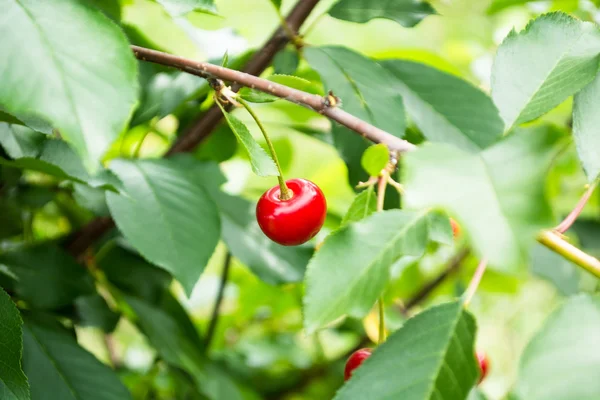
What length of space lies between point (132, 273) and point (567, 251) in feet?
2.14

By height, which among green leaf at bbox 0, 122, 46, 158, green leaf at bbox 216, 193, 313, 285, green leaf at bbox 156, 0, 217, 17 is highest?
green leaf at bbox 156, 0, 217, 17

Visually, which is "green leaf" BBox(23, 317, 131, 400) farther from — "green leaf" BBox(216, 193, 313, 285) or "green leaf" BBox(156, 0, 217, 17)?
"green leaf" BBox(156, 0, 217, 17)

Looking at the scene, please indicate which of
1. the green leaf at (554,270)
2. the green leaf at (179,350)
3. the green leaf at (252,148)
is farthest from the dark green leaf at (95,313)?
the green leaf at (554,270)

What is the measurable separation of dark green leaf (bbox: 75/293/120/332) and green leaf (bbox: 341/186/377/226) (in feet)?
1.48

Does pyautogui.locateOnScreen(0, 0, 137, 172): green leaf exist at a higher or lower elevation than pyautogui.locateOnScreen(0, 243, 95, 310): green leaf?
higher

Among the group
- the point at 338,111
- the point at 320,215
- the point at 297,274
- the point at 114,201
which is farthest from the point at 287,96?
the point at 297,274

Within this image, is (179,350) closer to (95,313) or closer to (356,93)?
(95,313)

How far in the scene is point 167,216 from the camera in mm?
667

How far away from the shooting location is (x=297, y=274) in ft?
2.86

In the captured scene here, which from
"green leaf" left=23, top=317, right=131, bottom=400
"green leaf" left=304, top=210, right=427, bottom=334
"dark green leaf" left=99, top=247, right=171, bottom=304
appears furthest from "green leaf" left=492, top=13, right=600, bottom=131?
"dark green leaf" left=99, top=247, right=171, bottom=304

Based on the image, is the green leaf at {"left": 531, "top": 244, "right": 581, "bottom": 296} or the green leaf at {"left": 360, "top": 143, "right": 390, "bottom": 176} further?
the green leaf at {"left": 531, "top": 244, "right": 581, "bottom": 296}

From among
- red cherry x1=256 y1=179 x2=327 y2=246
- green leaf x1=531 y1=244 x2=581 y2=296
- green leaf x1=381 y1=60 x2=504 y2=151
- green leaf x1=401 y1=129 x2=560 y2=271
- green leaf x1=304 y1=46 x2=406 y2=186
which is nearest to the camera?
green leaf x1=401 y1=129 x2=560 y2=271

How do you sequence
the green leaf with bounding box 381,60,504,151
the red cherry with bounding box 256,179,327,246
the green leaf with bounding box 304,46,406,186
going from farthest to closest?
the green leaf with bounding box 381,60,504,151 → the green leaf with bounding box 304,46,406,186 → the red cherry with bounding box 256,179,327,246

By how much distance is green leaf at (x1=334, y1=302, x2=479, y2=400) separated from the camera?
0.42 meters
